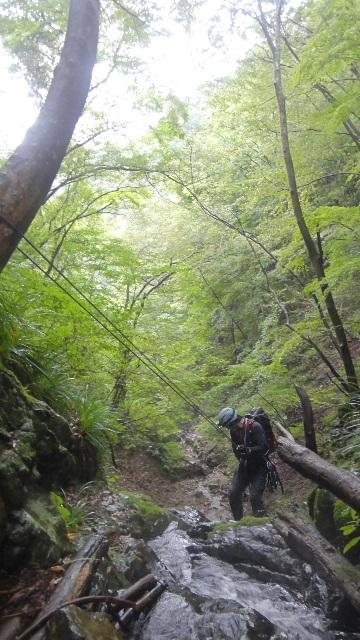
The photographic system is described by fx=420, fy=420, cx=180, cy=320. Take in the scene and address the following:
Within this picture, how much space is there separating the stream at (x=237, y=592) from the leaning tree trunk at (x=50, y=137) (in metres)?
3.41

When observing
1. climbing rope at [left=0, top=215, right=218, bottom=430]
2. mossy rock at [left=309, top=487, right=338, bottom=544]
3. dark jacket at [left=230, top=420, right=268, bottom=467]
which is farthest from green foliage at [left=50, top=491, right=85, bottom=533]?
dark jacket at [left=230, top=420, right=268, bottom=467]

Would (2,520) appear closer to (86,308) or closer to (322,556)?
(322,556)

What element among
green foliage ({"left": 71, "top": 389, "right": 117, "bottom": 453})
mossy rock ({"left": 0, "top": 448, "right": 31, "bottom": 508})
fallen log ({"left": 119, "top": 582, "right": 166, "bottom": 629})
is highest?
green foliage ({"left": 71, "top": 389, "right": 117, "bottom": 453})

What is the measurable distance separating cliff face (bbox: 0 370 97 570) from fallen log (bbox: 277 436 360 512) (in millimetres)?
2714

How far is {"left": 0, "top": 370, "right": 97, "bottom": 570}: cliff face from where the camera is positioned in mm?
3225

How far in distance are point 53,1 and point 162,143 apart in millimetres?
2641

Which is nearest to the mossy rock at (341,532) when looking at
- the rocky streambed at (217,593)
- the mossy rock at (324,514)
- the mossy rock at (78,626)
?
the mossy rock at (324,514)

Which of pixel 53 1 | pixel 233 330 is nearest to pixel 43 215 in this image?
pixel 53 1

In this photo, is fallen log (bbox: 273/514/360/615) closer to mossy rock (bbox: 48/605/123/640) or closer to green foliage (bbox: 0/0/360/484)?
green foliage (bbox: 0/0/360/484)

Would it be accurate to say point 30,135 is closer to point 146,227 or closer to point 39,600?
point 39,600

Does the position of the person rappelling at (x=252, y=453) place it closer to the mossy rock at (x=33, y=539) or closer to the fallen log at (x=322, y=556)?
the fallen log at (x=322, y=556)

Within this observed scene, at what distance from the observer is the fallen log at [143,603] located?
3.32 metres

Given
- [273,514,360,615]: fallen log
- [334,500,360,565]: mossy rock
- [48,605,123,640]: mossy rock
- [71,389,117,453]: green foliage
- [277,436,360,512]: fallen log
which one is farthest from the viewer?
[71,389,117,453]: green foliage

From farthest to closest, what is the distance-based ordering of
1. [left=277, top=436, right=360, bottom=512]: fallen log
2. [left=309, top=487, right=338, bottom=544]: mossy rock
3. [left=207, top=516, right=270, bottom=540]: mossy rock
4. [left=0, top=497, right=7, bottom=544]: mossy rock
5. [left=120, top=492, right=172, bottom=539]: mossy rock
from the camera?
[left=207, top=516, right=270, bottom=540]: mossy rock → [left=120, top=492, right=172, bottom=539]: mossy rock → [left=309, top=487, right=338, bottom=544]: mossy rock → [left=277, top=436, right=360, bottom=512]: fallen log → [left=0, top=497, right=7, bottom=544]: mossy rock
